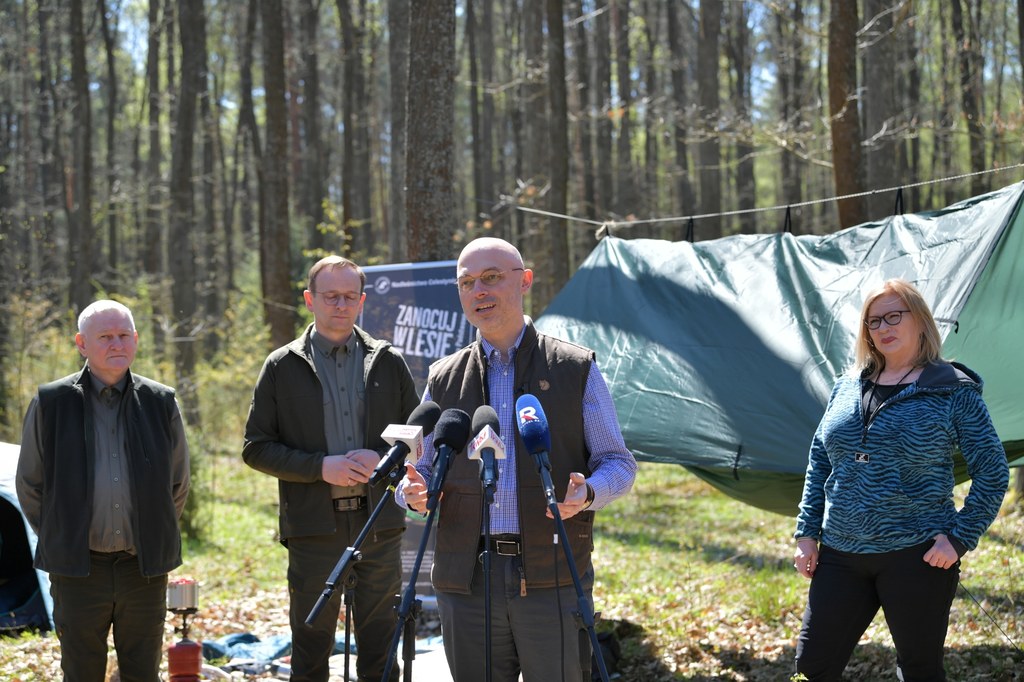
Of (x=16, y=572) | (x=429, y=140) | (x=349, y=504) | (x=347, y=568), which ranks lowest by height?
(x=16, y=572)

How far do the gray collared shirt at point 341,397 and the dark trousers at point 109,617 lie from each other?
87 cm

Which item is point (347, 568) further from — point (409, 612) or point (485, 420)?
point (485, 420)

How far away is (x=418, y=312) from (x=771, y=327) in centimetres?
219

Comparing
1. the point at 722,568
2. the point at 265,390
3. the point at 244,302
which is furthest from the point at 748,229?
the point at 265,390

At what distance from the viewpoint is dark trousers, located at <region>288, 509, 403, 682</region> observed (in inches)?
171

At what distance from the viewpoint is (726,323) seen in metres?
5.82

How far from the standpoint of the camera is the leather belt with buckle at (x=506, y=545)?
115 inches

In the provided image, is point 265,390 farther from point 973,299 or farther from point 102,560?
point 973,299

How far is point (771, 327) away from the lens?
18.5 ft

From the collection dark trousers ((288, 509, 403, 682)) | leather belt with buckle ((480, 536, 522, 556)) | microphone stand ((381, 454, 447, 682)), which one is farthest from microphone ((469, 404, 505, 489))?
dark trousers ((288, 509, 403, 682))

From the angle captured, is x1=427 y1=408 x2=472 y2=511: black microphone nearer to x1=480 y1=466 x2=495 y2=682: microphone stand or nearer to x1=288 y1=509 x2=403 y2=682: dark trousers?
x1=480 y1=466 x2=495 y2=682: microphone stand

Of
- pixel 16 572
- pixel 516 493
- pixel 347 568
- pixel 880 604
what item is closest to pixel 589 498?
pixel 516 493

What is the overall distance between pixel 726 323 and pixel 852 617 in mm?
2487

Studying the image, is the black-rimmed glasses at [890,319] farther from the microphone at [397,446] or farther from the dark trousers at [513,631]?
the microphone at [397,446]
